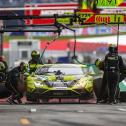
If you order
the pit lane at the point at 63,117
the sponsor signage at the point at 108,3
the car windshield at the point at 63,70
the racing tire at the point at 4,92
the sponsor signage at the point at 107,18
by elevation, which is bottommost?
the racing tire at the point at 4,92

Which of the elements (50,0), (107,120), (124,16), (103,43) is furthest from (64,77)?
(103,43)

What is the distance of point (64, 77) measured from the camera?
2062 cm

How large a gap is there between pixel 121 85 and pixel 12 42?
37.5 metres

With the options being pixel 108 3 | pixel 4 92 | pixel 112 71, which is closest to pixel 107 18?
pixel 108 3

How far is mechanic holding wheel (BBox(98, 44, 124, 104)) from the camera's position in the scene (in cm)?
2103

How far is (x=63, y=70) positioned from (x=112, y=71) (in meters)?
1.58

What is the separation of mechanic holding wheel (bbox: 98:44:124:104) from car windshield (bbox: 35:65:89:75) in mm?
736

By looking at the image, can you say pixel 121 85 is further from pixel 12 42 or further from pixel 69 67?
pixel 12 42

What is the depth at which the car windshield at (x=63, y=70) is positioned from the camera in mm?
21312

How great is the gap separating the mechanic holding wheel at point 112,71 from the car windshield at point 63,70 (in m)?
0.74

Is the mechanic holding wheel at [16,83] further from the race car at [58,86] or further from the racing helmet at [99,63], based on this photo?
the racing helmet at [99,63]

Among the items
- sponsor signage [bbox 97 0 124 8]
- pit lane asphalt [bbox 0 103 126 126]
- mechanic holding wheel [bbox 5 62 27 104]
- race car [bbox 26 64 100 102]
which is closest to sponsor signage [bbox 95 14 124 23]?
sponsor signage [bbox 97 0 124 8]

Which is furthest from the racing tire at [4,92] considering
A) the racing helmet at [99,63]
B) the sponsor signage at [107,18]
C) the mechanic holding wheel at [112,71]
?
the sponsor signage at [107,18]

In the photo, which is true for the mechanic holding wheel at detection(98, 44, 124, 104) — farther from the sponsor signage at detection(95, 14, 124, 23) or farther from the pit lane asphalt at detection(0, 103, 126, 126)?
the pit lane asphalt at detection(0, 103, 126, 126)
